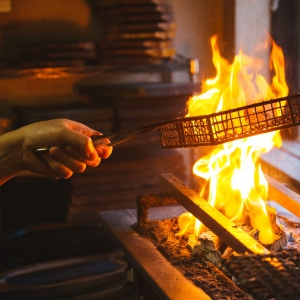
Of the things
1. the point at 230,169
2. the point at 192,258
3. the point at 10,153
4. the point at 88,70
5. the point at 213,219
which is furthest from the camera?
the point at 88,70

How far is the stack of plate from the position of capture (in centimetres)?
297

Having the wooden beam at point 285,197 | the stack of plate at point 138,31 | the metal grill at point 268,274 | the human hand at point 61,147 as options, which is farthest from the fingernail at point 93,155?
the stack of plate at point 138,31

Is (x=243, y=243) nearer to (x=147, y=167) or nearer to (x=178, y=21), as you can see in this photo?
(x=147, y=167)

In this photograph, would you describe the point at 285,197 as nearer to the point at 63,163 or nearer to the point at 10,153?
the point at 63,163

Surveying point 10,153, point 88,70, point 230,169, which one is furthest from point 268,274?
point 88,70

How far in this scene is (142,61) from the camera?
119 inches

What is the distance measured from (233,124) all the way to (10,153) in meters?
0.64

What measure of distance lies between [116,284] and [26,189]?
860 mm

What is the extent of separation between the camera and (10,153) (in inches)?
67.9

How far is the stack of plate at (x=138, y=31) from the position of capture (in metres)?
2.97

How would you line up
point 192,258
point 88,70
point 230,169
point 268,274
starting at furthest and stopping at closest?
1. point 88,70
2. point 230,169
3. point 192,258
4. point 268,274

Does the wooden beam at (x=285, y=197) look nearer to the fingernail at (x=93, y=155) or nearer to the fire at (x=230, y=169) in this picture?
the fire at (x=230, y=169)

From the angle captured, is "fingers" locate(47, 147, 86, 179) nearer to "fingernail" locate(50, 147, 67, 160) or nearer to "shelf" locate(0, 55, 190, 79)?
"fingernail" locate(50, 147, 67, 160)

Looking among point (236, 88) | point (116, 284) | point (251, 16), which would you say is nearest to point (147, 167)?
point (116, 284)
